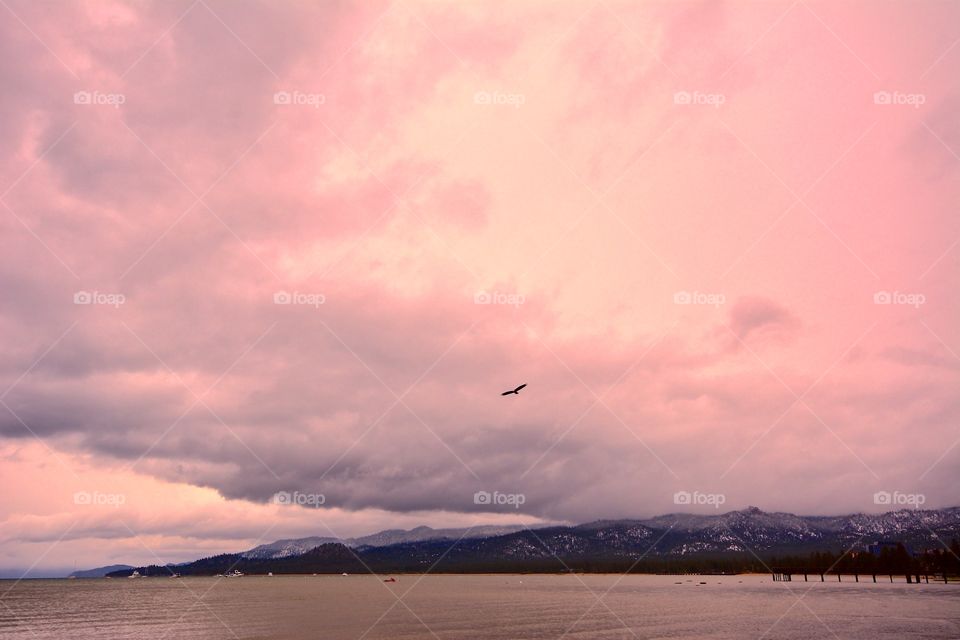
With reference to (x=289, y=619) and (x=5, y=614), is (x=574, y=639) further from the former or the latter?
(x=5, y=614)

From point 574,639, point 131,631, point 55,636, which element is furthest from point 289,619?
point 574,639

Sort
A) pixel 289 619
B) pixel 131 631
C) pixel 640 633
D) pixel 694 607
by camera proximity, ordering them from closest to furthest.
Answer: pixel 640 633, pixel 131 631, pixel 289 619, pixel 694 607

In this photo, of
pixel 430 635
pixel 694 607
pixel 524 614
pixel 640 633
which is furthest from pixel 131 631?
pixel 694 607

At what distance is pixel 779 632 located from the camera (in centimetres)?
8706

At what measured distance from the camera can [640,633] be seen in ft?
284

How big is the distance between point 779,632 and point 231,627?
82.2 m

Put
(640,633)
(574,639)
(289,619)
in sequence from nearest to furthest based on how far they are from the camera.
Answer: (574,639) → (640,633) → (289,619)

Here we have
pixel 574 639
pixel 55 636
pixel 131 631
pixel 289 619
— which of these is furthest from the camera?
pixel 289 619

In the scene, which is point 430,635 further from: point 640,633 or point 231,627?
point 231,627

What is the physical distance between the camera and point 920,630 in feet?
273

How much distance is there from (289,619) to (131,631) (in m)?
26.4

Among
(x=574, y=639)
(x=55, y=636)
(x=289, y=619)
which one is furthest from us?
(x=289, y=619)

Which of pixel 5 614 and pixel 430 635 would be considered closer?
pixel 430 635

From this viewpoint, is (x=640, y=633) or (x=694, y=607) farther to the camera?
(x=694, y=607)
